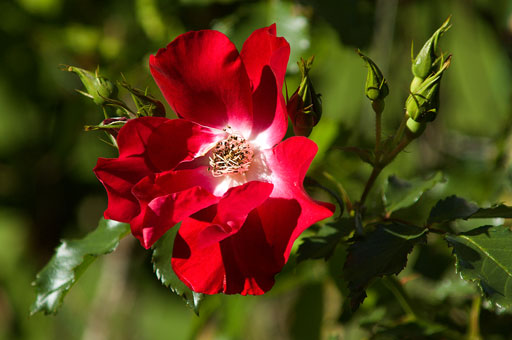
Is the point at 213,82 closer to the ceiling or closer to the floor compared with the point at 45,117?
closer to the ceiling

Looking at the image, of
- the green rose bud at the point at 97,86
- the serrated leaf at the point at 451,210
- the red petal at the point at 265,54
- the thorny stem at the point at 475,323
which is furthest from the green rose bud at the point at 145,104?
the thorny stem at the point at 475,323

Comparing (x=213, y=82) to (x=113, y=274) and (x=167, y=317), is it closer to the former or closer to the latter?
(x=113, y=274)

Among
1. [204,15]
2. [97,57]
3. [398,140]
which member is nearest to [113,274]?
[97,57]

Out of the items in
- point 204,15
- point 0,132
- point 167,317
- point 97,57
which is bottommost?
point 167,317

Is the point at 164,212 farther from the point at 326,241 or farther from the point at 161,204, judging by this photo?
the point at 326,241

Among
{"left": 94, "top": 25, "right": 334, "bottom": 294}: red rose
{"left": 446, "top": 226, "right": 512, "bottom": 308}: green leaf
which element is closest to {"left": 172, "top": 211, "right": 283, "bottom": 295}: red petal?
{"left": 94, "top": 25, "right": 334, "bottom": 294}: red rose

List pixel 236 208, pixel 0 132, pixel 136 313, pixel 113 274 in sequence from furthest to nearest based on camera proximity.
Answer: pixel 136 313 → pixel 0 132 → pixel 113 274 → pixel 236 208

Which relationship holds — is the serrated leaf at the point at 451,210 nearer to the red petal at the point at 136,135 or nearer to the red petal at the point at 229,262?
the red petal at the point at 229,262
